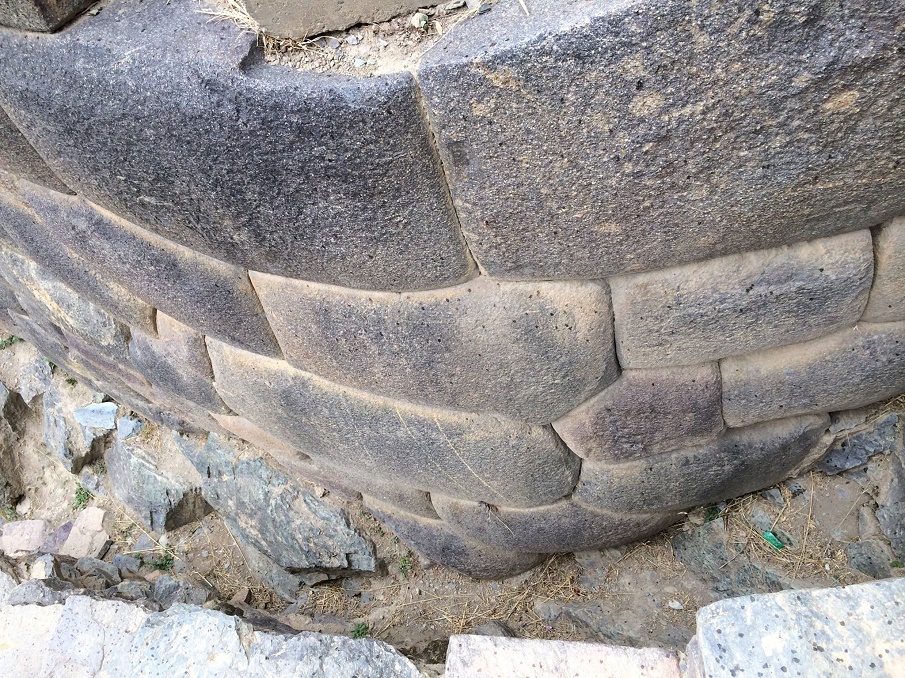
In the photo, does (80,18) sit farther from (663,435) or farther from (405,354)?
(663,435)

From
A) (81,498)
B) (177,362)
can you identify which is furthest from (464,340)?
(81,498)

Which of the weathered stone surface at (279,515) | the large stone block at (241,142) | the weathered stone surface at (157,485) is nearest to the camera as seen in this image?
the large stone block at (241,142)

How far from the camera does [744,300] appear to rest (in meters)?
1.30

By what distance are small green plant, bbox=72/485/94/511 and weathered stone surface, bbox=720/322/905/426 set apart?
10.5 feet

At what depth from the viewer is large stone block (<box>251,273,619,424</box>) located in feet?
4.52

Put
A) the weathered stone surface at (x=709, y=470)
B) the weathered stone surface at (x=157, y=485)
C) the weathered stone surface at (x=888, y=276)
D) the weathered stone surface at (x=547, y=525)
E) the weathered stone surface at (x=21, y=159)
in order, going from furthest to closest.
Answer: the weathered stone surface at (x=157, y=485) → the weathered stone surface at (x=547, y=525) → the weathered stone surface at (x=709, y=470) → the weathered stone surface at (x=21, y=159) → the weathered stone surface at (x=888, y=276)

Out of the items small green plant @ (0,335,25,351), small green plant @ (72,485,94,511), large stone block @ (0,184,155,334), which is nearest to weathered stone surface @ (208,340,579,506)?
large stone block @ (0,184,155,334)

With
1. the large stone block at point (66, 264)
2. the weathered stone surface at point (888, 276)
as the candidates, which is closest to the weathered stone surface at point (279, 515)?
the large stone block at point (66, 264)

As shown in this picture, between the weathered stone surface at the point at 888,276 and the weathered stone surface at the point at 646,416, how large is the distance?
0.33 meters

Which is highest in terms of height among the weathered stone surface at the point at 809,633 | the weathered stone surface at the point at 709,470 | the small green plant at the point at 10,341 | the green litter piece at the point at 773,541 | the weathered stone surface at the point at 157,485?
the weathered stone surface at the point at 809,633

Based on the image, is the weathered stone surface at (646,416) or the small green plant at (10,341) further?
the small green plant at (10,341)

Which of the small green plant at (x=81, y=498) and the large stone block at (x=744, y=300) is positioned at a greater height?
the large stone block at (x=744, y=300)

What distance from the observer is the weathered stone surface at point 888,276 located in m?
1.23

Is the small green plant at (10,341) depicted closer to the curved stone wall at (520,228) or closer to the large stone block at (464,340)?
the curved stone wall at (520,228)
